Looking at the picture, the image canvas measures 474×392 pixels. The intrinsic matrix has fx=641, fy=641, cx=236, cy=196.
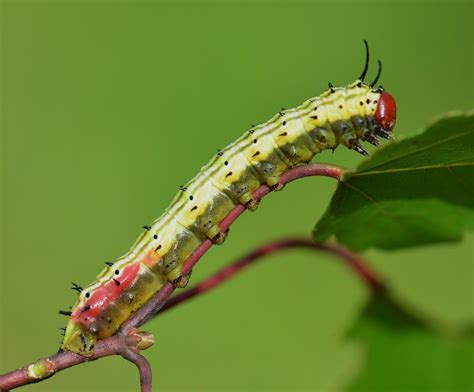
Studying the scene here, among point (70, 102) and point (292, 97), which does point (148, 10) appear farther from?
point (292, 97)

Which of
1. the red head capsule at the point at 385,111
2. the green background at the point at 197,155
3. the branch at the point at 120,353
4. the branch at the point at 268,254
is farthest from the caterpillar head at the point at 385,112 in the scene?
the green background at the point at 197,155

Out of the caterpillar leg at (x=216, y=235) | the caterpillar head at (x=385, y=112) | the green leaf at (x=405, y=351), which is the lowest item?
the green leaf at (x=405, y=351)

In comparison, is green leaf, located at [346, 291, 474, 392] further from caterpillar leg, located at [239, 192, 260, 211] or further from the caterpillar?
caterpillar leg, located at [239, 192, 260, 211]

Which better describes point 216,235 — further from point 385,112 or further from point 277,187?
point 385,112

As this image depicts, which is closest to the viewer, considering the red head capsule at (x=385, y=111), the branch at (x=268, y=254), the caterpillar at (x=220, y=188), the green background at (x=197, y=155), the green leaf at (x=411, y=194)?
the green leaf at (x=411, y=194)

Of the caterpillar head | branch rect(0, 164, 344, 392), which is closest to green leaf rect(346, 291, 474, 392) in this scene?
the caterpillar head

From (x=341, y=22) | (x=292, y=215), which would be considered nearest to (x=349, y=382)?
(x=292, y=215)

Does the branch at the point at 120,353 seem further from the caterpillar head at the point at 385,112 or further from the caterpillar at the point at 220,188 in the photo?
the caterpillar head at the point at 385,112
